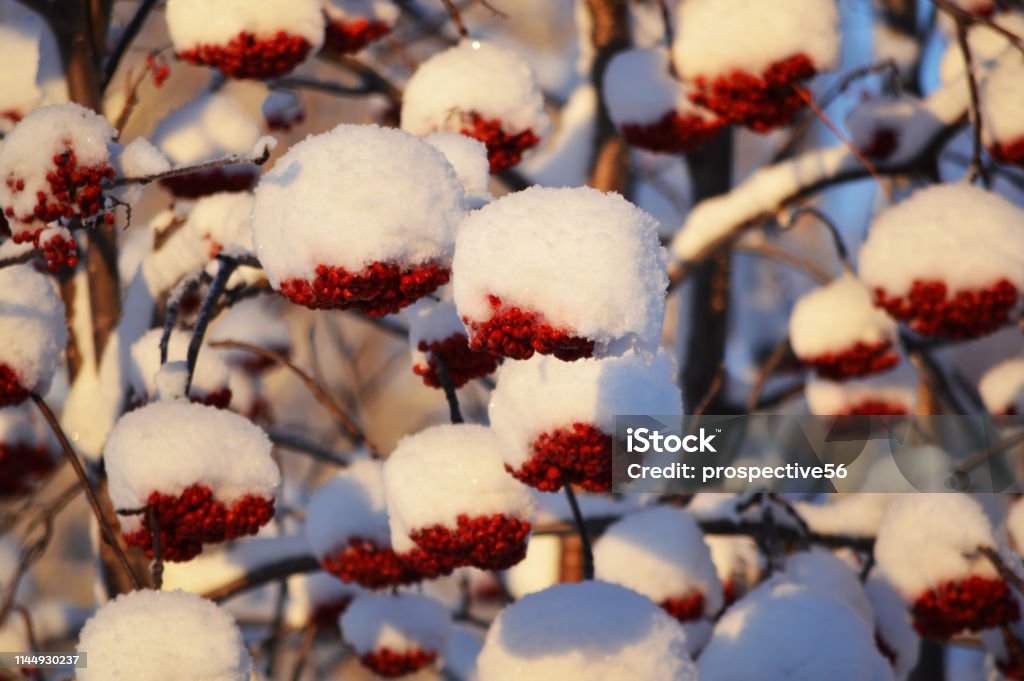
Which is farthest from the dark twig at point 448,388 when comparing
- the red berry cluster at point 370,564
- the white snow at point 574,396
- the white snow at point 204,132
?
the white snow at point 204,132

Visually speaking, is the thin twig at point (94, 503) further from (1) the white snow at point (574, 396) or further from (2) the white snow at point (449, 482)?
(1) the white snow at point (574, 396)

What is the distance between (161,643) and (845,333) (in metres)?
2.16

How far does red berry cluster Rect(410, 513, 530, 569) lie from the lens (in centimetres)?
166

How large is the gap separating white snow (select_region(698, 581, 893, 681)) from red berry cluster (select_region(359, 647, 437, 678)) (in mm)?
1055

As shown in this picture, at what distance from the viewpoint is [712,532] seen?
9.27 feet

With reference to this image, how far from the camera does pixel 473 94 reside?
2162 mm

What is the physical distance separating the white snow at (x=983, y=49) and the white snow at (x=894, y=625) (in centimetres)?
148

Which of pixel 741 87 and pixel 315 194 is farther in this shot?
pixel 741 87

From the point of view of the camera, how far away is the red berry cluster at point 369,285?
1360mm

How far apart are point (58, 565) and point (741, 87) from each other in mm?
Result: 9768

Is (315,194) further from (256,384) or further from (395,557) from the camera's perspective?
(256,384)

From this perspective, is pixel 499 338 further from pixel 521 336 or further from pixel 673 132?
pixel 673 132

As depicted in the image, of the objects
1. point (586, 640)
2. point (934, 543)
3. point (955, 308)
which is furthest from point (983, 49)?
point (586, 640)

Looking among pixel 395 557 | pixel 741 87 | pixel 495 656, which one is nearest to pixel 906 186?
pixel 741 87
